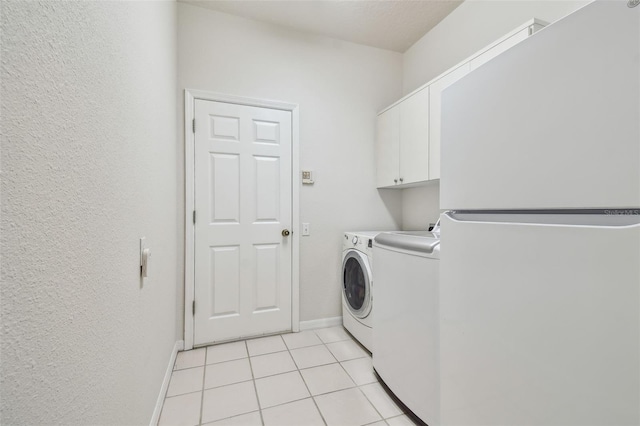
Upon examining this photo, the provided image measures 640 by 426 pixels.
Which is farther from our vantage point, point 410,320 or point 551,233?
point 410,320

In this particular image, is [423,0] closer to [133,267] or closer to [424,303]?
[424,303]

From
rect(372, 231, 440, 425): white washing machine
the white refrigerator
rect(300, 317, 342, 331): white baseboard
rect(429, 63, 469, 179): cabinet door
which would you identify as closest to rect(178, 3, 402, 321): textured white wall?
rect(300, 317, 342, 331): white baseboard

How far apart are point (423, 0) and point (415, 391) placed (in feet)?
8.81

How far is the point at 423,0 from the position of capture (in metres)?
2.12

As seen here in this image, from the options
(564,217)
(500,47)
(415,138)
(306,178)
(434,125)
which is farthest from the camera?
(306,178)

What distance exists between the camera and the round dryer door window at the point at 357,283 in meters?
2.03

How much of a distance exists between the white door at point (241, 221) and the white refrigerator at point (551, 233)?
167 centimetres

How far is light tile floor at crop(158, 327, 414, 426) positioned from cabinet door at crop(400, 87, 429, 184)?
4.83ft

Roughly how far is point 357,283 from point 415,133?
1.30 meters

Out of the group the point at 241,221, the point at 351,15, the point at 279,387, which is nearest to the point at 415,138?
the point at 351,15

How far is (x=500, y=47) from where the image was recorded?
4.92ft

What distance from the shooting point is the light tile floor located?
1.43m

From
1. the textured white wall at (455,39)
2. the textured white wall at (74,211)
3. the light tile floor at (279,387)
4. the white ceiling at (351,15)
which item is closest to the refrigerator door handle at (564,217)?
the textured white wall at (74,211)

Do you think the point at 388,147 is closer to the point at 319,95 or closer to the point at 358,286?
the point at 319,95
